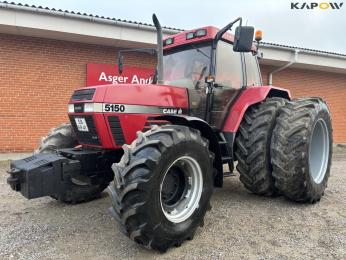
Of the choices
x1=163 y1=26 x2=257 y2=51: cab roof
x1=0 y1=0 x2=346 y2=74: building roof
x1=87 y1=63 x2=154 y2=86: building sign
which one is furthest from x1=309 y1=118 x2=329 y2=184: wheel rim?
x1=0 y1=0 x2=346 y2=74: building roof

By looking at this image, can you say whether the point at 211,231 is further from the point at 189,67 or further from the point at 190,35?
the point at 190,35

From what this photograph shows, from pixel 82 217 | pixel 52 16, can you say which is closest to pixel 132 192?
pixel 82 217

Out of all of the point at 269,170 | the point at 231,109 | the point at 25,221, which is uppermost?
the point at 231,109

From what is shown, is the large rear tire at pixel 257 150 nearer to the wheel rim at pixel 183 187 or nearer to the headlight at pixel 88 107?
the wheel rim at pixel 183 187

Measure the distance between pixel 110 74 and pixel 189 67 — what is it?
Answer: 6.00 metres

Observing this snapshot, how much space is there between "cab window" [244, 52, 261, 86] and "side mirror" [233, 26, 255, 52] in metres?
1.28

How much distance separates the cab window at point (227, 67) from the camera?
486cm

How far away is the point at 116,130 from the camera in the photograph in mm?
3945

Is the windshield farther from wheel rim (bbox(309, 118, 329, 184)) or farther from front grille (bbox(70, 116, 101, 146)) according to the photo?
wheel rim (bbox(309, 118, 329, 184))

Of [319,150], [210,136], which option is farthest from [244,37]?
[319,150]

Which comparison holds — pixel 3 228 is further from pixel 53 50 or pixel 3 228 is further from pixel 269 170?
pixel 53 50

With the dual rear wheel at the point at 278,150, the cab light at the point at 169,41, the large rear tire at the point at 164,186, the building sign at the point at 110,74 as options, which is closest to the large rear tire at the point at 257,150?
the dual rear wheel at the point at 278,150

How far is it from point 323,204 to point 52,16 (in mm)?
7443

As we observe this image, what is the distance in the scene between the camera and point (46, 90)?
9.88m
